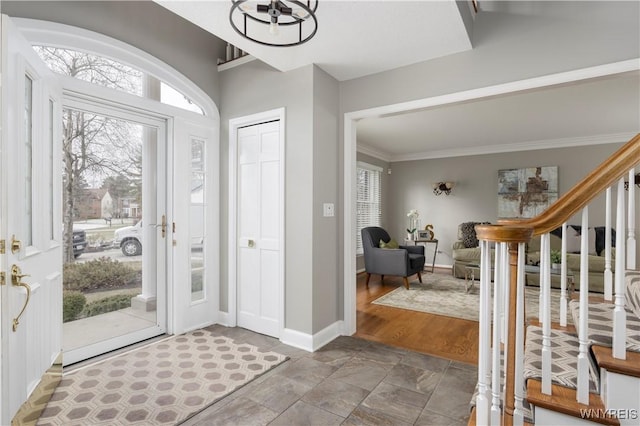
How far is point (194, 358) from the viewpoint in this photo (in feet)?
8.71

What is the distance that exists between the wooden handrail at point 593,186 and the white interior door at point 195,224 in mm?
2808

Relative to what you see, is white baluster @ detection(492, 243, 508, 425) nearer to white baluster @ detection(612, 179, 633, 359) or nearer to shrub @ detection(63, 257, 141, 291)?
white baluster @ detection(612, 179, 633, 359)

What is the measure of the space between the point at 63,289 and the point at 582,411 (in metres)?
3.32

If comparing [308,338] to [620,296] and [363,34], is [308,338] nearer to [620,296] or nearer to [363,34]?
[620,296]

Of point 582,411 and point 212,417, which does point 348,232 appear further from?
point 582,411

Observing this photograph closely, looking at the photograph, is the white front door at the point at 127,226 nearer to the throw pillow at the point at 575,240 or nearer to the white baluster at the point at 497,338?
the white baluster at the point at 497,338

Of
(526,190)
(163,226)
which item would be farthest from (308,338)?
(526,190)

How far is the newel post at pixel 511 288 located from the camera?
120 centimetres

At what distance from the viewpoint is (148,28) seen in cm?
283

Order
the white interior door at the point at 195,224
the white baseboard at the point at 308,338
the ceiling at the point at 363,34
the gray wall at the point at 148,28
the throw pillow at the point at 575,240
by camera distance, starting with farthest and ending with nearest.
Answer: the throw pillow at the point at 575,240
the white interior door at the point at 195,224
the white baseboard at the point at 308,338
the gray wall at the point at 148,28
the ceiling at the point at 363,34

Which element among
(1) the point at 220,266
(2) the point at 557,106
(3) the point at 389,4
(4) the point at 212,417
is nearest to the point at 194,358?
(4) the point at 212,417

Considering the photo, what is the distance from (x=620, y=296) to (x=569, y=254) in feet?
15.6

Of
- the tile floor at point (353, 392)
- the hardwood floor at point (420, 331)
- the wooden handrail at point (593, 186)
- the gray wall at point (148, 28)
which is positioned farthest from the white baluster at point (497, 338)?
the gray wall at point (148, 28)

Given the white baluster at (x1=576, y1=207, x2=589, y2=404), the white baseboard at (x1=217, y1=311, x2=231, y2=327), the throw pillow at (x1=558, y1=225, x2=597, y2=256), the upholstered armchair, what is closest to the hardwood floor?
the upholstered armchair
